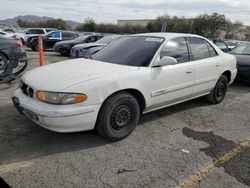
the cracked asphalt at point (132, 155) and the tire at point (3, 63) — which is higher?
the tire at point (3, 63)

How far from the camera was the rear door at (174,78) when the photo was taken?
4.13 metres

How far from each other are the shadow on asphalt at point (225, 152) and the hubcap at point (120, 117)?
102 cm

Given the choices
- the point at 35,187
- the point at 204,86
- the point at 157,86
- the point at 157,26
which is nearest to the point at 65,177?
the point at 35,187

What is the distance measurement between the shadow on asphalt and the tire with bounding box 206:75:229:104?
155cm

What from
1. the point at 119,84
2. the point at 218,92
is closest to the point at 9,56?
the point at 119,84

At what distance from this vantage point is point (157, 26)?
44.8 metres

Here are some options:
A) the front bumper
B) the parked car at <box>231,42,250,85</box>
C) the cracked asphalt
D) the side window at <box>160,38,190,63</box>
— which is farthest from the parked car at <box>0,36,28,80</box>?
the parked car at <box>231,42,250,85</box>

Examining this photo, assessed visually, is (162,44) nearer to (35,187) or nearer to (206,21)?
(35,187)

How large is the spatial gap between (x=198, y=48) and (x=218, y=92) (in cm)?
123

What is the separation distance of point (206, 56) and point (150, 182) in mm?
3159

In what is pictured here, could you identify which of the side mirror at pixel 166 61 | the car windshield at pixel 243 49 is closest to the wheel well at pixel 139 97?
the side mirror at pixel 166 61

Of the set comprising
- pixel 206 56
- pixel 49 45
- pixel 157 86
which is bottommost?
pixel 49 45

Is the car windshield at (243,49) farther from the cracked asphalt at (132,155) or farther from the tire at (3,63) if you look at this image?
the tire at (3,63)

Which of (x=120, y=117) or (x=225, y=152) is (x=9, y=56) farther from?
(x=225, y=152)
